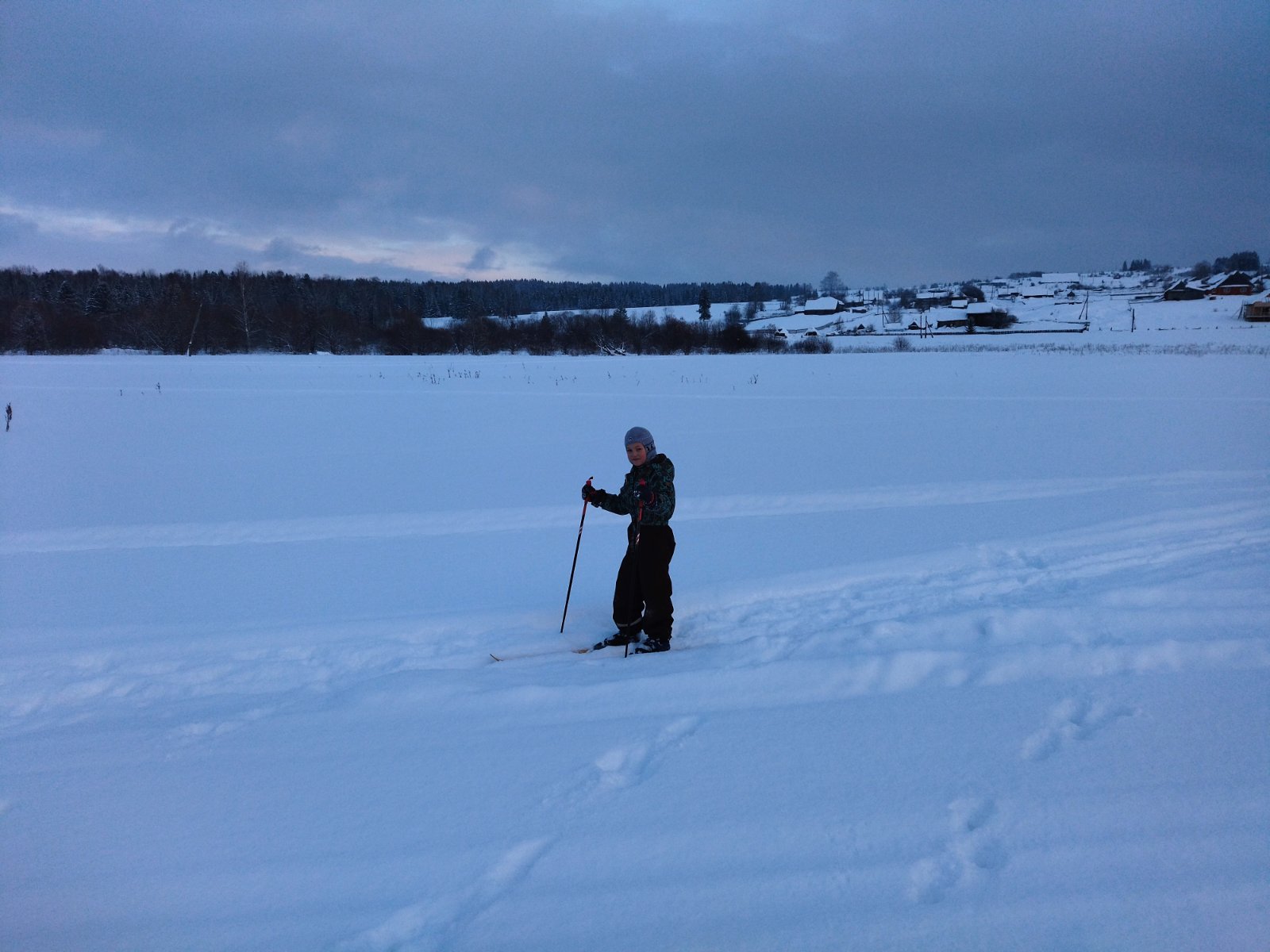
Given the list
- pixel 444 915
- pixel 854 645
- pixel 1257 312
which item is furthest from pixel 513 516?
pixel 1257 312

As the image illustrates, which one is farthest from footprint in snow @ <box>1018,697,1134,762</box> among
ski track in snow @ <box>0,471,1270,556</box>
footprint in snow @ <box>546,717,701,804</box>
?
ski track in snow @ <box>0,471,1270,556</box>

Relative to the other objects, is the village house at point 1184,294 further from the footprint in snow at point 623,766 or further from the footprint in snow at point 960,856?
the footprint in snow at point 623,766

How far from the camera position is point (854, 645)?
436cm

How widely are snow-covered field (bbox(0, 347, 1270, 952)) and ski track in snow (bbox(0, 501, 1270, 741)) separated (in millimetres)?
32

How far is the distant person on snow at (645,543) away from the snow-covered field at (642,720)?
26cm

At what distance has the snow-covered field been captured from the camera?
2363 millimetres

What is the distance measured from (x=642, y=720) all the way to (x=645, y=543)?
1407mm

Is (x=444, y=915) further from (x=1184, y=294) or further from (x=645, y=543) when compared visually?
(x=1184, y=294)

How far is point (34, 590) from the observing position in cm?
580

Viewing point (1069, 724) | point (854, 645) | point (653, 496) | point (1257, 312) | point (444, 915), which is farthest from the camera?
point (1257, 312)

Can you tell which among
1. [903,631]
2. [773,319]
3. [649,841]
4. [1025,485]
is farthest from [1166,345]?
[773,319]

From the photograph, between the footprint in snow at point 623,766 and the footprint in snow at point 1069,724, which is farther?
the footprint in snow at point 1069,724

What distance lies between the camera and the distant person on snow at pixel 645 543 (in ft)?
15.1

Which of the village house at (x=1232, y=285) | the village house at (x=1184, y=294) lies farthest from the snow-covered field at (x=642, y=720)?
the village house at (x=1232, y=285)
